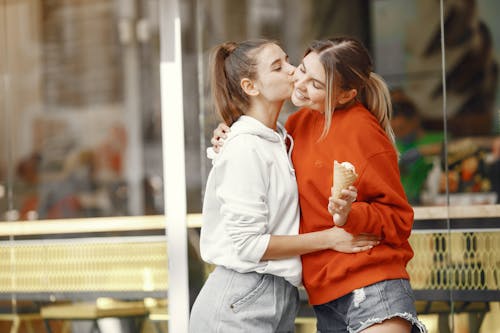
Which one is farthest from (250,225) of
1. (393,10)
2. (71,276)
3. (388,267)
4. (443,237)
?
(71,276)

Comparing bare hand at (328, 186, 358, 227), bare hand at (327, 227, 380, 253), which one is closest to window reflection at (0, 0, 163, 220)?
bare hand at (327, 227, 380, 253)

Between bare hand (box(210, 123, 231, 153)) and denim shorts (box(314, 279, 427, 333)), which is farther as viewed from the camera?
bare hand (box(210, 123, 231, 153))

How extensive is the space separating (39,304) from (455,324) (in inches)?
94.7

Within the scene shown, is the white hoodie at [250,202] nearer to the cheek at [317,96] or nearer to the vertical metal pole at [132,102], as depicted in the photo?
the cheek at [317,96]

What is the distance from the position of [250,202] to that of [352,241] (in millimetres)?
319

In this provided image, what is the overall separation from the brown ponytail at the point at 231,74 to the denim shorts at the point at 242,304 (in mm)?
516

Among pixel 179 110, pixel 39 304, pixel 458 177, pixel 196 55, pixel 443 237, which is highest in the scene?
pixel 196 55

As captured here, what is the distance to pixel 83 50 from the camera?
17.2 ft

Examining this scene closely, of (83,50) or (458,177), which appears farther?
(83,50)

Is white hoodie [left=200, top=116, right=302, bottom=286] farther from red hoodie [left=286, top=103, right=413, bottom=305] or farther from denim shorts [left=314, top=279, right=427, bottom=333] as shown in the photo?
denim shorts [left=314, top=279, right=427, bottom=333]

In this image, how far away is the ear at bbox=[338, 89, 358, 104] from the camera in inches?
104

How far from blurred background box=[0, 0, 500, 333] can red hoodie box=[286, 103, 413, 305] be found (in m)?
1.63

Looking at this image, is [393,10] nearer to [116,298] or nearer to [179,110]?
[179,110]

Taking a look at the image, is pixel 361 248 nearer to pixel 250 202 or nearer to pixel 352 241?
pixel 352 241
